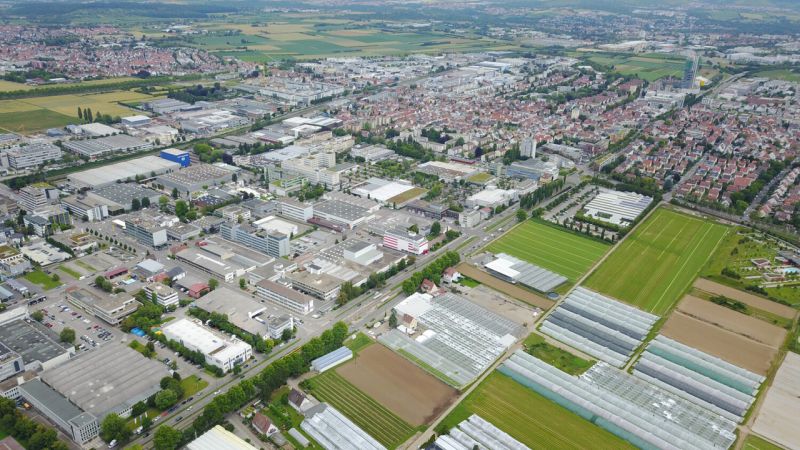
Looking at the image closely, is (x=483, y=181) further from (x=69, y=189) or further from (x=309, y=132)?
(x=69, y=189)

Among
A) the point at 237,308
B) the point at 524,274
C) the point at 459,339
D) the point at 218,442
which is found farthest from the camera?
the point at 524,274

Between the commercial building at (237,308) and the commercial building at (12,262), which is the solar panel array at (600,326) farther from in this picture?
the commercial building at (12,262)

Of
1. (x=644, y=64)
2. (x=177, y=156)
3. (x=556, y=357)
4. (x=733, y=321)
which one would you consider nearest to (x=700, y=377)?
(x=556, y=357)

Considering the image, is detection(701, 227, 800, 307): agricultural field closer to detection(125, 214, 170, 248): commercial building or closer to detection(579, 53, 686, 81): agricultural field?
detection(125, 214, 170, 248): commercial building

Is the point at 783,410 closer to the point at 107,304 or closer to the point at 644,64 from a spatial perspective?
the point at 107,304

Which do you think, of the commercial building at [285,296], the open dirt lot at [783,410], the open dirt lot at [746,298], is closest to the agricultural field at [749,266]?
the open dirt lot at [746,298]

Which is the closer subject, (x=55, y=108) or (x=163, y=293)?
(x=163, y=293)
